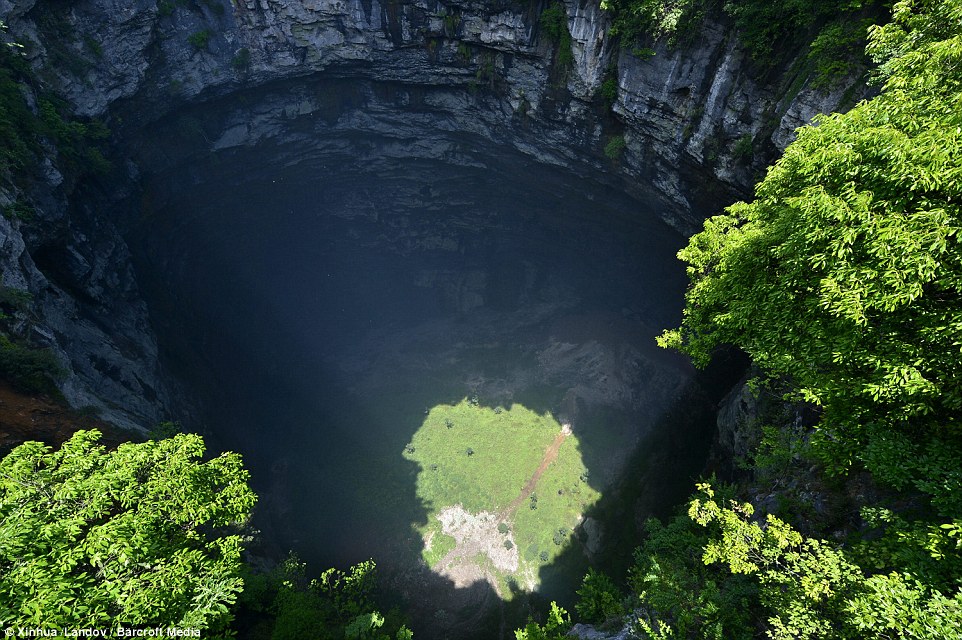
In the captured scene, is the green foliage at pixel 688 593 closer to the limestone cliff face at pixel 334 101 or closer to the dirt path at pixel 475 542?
the dirt path at pixel 475 542

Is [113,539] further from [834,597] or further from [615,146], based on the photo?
[615,146]

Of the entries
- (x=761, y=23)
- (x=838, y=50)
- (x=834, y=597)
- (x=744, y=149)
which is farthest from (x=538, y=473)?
(x=761, y=23)

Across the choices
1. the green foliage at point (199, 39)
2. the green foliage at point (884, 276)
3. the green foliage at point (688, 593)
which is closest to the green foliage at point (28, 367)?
the green foliage at point (199, 39)

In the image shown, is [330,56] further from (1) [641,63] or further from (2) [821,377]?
(2) [821,377]

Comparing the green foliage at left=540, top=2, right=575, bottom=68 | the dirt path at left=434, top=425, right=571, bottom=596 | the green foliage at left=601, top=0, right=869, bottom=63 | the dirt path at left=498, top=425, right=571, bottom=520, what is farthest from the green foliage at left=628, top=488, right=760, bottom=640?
the green foliage at left=540, top=2, right=575, bottom=68

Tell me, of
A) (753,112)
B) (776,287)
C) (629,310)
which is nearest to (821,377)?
(776,287)
